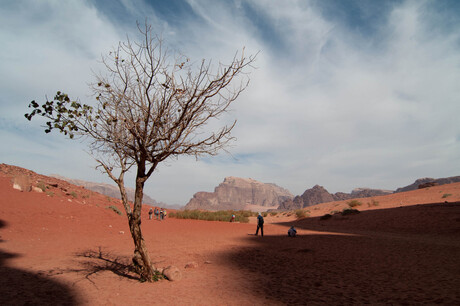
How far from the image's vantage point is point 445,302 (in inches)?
179

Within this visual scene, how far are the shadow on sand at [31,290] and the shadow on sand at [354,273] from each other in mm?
4532

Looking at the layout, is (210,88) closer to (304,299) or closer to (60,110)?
(60,110)

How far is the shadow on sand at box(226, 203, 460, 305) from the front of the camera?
16.7 ft

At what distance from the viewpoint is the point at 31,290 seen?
5.44 m

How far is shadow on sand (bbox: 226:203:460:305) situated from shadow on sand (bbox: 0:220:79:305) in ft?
14.9

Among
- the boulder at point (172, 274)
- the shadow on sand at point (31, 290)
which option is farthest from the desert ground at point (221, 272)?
the boulder at point (172, 274)

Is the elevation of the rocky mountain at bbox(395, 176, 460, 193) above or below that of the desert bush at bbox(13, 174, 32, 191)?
above

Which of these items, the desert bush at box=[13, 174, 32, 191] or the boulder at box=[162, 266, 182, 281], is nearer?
the boulder at box=[162, 266, 182, 281]

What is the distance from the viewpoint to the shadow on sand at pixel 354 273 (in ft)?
16.7

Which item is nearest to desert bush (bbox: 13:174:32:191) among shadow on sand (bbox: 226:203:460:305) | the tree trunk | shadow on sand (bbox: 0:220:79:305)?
shadow on sand (bbox: 0:220:79:305)

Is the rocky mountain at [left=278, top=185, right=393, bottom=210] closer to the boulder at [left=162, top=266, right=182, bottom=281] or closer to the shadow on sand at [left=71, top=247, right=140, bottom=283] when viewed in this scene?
the shadow on sand at [left=71, top=247, right=140, bottom=283]

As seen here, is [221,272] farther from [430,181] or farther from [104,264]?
[430,181]

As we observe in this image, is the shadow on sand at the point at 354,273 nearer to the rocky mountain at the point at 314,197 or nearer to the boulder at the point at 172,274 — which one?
the boulder at the point at 172,274

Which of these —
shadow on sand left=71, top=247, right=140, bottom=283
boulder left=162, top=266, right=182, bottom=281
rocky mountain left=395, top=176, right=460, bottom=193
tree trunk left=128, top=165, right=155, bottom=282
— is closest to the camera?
tree trunk left=128, top=165, right=155, bottom=282
